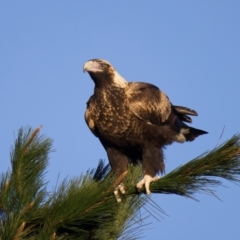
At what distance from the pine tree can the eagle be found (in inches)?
73.2

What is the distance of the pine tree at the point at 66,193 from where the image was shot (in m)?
3.51

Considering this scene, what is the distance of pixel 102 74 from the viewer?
6.42 meters

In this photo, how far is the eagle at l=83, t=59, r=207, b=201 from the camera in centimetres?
604

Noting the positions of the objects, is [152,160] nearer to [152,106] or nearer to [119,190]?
[152,106]

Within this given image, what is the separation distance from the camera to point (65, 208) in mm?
3547

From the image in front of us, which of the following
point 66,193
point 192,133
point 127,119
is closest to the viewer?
point 66,193

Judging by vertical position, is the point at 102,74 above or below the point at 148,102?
above

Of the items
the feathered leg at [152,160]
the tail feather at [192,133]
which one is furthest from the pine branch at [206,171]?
the tail feather at [192,133]

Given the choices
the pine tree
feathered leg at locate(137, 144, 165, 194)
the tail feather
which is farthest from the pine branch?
the tail feather

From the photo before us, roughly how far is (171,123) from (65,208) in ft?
10.5

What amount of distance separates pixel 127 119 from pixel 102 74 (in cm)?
71

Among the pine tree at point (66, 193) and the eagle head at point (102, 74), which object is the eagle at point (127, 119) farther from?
the pine tree at point (66, 193)

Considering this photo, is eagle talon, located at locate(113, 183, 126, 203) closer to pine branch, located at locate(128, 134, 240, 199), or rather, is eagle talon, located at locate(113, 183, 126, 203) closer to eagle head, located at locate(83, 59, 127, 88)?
pine branch, located at locate(128, 134, 240, 199)

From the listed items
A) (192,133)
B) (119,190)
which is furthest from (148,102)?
(119,190)
